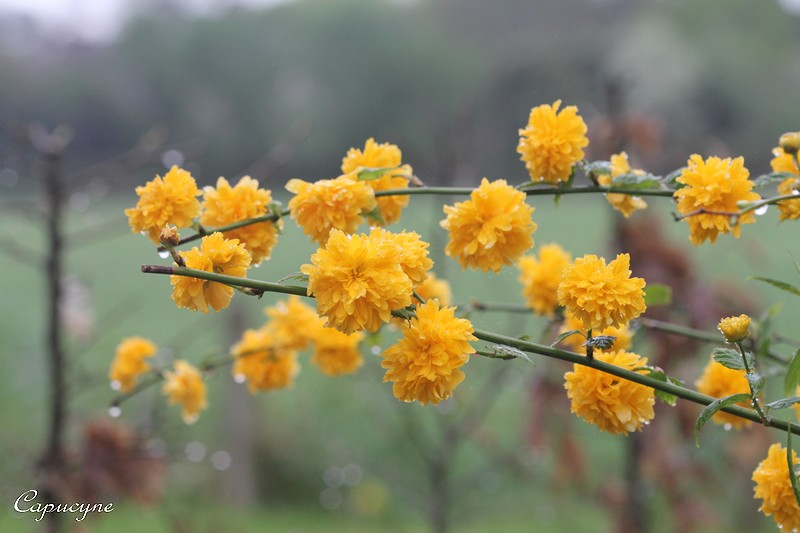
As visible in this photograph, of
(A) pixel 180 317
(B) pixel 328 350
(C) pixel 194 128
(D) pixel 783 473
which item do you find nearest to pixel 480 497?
(A) pixel 180 317

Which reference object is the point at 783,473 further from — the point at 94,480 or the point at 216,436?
the point at 216,436

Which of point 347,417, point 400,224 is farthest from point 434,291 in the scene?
point 347,417

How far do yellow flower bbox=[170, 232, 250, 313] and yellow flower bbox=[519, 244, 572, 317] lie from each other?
0.35 meters

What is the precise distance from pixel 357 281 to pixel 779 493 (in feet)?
1.16

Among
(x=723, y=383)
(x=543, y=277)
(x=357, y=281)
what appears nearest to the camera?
(x=357, y=281)

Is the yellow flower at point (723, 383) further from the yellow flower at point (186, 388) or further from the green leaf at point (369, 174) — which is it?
the yellow flower at point (186, 388)

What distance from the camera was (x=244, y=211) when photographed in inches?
26.5

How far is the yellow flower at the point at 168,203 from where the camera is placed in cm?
63

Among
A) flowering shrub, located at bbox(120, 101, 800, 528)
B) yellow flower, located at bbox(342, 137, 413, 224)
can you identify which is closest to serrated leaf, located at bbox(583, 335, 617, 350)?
flowering shrub, located at bbox(120, 101, 800, 528)

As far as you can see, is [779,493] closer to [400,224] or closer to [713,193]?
[713,193]

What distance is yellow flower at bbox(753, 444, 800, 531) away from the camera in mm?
603

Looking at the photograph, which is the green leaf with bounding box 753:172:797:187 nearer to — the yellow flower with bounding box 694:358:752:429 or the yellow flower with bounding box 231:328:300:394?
the yellow flower with bounding box 694:358:752:429

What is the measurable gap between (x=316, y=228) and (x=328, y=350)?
0.92 ft
